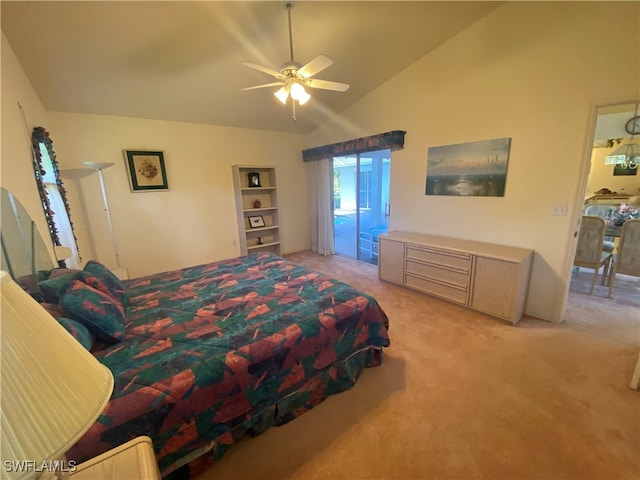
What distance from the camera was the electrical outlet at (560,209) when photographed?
245 cm

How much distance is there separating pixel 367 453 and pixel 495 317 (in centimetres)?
205

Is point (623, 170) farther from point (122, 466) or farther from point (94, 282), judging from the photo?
point (94, 282)

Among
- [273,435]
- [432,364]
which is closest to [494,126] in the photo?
[432,364]

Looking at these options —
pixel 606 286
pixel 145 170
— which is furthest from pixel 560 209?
pixel 145 170

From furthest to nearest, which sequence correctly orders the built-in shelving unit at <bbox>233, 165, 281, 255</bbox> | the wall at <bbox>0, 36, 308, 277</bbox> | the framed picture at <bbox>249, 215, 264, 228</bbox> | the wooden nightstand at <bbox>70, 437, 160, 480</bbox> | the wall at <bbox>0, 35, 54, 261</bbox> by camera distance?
the framed picture at <bbox>249, 215, 264, 228</bbox> → the built-in shelving unit at <bbox>233, 165, 281, 255</bbox> → the wall at <bbox>0, 36, 308, 277</bbox> → the wall at <bbox>0, 35, 54, 261</bbox> → the wooden nightstand at <bbox>70, 437, 160, 480</bbox>

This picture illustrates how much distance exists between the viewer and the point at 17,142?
5.91 feet

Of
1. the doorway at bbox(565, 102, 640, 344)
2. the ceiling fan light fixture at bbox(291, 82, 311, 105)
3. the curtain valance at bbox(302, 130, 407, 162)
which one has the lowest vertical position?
the doorway at bbox(565, 102, 640, 344)

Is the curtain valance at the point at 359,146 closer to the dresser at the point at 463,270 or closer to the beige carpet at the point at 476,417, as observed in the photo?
the dresser at the point at 463,270

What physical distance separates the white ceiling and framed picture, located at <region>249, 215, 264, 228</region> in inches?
73.7

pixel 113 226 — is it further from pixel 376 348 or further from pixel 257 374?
pixel 376 348

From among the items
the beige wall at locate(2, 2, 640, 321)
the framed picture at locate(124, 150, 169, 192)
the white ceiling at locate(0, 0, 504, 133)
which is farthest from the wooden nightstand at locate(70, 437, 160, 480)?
the framed picture at locate(124, 150, 169, 192)

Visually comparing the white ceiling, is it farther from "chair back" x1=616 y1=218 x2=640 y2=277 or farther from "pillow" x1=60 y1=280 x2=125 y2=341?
"chair back" x1=616 y1=218 x2=640 y2=277

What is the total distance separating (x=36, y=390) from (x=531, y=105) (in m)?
3.64

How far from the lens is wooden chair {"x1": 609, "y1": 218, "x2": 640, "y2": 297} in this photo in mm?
2928
